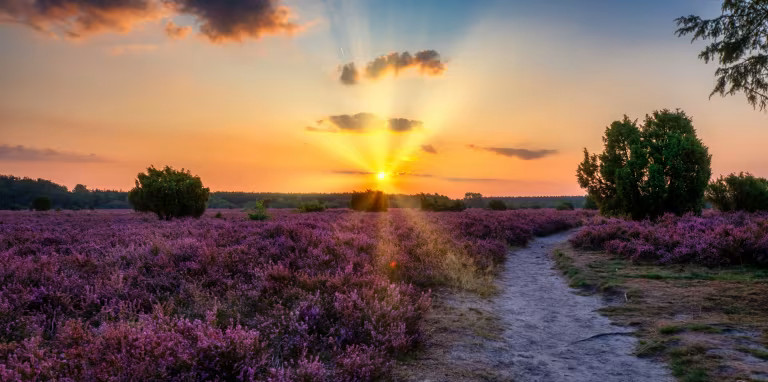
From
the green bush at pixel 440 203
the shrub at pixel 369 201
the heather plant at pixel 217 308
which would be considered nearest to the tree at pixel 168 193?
the heather plant at pixel 217 308

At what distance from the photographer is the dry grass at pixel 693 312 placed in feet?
18.1

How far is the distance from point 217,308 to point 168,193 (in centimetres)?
2342

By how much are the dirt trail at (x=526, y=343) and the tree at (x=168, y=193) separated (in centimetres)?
2321

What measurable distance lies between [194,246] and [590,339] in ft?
Answer: 30.3

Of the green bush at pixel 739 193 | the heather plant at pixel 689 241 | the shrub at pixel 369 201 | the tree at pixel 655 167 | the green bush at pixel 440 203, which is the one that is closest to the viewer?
the heather plant at pixel 689 241

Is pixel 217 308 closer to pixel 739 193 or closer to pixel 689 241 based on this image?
pixel 689 241

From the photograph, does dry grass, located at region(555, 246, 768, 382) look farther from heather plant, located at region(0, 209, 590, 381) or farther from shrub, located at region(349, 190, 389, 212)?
shrub, located at region(349, 190, 389, 212)

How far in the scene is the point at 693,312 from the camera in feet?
26.5

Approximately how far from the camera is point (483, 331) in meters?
7.11

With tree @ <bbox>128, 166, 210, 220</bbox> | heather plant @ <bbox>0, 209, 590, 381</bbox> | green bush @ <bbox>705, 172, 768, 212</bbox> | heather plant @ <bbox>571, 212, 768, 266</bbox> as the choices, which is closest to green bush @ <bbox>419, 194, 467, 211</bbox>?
green bush @ <bbox>705, 172, 768, 212</bbox>

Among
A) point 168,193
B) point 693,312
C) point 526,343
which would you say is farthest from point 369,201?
point 526,343

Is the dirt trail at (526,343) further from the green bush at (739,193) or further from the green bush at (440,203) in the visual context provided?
the green bush at (440,203)

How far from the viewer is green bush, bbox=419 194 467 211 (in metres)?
54.2

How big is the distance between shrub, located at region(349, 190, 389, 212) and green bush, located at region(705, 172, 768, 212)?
98.5 ft
